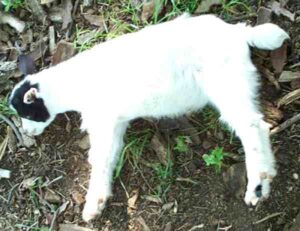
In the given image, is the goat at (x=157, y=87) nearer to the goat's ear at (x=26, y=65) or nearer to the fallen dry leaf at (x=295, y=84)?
the goat's ear at (x=26, y=65)

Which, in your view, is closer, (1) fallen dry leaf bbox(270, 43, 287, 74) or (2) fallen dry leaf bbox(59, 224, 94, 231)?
(1) fallen dry leaf bbox(270, 43, 287, 74)

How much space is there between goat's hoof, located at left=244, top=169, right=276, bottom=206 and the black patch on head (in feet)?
4.17

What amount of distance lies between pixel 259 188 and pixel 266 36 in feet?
2.57

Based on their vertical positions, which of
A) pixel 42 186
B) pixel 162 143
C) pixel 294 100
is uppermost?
pixel 294 100

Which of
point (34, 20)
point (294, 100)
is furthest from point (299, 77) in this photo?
point (34, 20)

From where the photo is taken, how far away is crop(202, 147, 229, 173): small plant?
141 inches

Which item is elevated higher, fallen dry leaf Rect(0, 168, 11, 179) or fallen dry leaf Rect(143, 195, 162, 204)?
fallen dry leaf Rect(143, 195, 162, 204)

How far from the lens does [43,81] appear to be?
3.76 metres

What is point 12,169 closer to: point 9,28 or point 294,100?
point 9,28

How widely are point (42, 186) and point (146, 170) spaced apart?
0.65 meters

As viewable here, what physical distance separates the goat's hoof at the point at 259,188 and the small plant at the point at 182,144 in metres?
0.53

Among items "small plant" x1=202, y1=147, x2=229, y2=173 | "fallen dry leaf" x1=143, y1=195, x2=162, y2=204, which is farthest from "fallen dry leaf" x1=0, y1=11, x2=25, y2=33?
"small plant" x1=202, y1=147, x2=229, y2=173

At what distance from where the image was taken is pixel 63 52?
4043mm

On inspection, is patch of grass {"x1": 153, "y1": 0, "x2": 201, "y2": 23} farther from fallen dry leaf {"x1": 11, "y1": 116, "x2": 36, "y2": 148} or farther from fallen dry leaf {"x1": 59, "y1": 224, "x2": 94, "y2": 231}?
fallen dry leaf {"x1": 59, "y1": 224, "x2": 94, "y2": 231}
